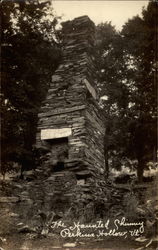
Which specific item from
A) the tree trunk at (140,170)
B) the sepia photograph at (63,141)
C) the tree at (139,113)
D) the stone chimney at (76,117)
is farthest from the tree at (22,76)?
the tree trunk at (140,170)

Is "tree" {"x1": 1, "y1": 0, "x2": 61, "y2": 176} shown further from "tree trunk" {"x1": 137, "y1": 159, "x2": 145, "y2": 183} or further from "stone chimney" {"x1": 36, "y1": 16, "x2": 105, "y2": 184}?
"tree trunk" {"x1": 137, "y1": 159, "x2": 145, "y2": 183}

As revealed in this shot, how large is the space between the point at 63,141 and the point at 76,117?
80 cm

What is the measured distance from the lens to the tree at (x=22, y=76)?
10695mm

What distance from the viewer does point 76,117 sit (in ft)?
29.6

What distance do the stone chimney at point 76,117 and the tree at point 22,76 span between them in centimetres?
154

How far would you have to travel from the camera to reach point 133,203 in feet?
24.7

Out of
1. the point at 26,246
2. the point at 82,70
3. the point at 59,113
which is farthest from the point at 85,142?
the point at 26,246

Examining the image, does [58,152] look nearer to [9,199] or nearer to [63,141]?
[63,141]

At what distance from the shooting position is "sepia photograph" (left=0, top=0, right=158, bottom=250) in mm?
5895

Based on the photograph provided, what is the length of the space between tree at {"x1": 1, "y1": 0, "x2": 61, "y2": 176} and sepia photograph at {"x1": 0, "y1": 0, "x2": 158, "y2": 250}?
0.12ft

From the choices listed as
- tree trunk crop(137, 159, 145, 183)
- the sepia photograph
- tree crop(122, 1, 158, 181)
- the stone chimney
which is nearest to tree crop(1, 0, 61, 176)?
the sepia photograph

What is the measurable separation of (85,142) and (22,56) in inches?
195

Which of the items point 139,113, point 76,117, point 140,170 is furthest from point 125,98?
point 76,117

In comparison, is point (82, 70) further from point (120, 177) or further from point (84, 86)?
point (120, 177)
